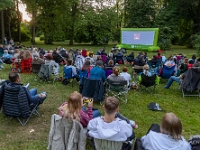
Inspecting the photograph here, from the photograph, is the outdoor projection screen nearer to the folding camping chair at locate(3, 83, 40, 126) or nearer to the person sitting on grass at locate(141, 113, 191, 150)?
the folding camping chair at locate(3, 83, 40, 126)

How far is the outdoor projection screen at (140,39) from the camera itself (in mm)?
19984

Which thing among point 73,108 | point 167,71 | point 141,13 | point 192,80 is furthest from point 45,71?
point 141,13

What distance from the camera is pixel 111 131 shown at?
254 centimetres

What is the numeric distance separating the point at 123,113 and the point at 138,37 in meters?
16.9

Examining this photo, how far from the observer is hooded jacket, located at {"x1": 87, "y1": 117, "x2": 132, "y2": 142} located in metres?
2.53

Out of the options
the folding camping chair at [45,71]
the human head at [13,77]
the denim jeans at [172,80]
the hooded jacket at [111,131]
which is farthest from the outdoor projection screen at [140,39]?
the hooded jacket at [111,131]

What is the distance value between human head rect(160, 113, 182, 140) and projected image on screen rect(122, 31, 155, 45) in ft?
61.0

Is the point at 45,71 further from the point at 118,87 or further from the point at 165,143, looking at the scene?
the point at 165,143

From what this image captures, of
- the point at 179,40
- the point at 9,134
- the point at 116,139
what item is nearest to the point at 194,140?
the point at 116,139

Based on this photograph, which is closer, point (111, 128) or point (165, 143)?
point (165, 143)

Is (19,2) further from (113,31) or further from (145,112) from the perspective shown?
(145,112)

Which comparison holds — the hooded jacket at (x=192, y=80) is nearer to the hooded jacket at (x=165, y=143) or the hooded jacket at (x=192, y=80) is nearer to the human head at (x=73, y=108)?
the hooded jacket at (x=165, y=143)

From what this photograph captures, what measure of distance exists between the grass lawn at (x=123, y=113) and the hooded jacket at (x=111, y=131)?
3.07 feet

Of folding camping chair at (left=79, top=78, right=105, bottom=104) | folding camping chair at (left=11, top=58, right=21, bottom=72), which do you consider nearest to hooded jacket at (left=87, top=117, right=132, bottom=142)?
folding camping chair at (left=79, top=78, right=105, bottom=104)
